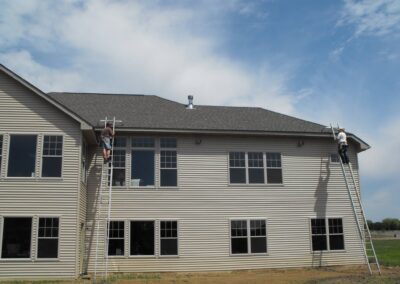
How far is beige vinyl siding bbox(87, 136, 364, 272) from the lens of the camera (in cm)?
2184

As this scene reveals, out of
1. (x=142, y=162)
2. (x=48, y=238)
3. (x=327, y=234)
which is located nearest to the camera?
(x=48, y=238)

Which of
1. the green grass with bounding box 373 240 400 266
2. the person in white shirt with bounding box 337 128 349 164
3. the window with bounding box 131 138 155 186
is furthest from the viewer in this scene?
the green grass with bounding box 373 240 400 266

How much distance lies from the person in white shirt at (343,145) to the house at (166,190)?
40.6 inches

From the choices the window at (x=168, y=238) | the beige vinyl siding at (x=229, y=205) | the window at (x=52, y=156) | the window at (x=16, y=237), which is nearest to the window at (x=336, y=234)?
the beige vinyl siding at (x=229, y=205)

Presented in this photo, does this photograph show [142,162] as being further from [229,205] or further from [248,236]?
[248,236]

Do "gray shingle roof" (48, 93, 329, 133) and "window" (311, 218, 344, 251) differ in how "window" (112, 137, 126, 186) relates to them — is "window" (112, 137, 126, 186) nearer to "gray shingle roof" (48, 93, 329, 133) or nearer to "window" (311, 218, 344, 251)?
"gray shingle roof" (48, 93, 329, 133)

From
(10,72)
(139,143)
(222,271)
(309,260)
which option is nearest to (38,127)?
(10,72)

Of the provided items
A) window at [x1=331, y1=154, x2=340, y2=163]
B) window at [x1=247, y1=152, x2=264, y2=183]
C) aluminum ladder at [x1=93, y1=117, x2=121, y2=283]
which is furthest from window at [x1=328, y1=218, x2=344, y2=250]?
aluminum ladder at [x1=93, y1=117, x2=121, y2=283]

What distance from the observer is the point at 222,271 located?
72.5 feet

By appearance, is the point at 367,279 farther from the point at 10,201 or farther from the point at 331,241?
the point at 10,201

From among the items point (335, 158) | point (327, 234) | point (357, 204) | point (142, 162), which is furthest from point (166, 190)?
point (357, 204)

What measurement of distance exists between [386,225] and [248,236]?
443 feet

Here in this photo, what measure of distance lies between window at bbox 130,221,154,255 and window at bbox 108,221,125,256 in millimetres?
430

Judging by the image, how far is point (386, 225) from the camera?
145m
